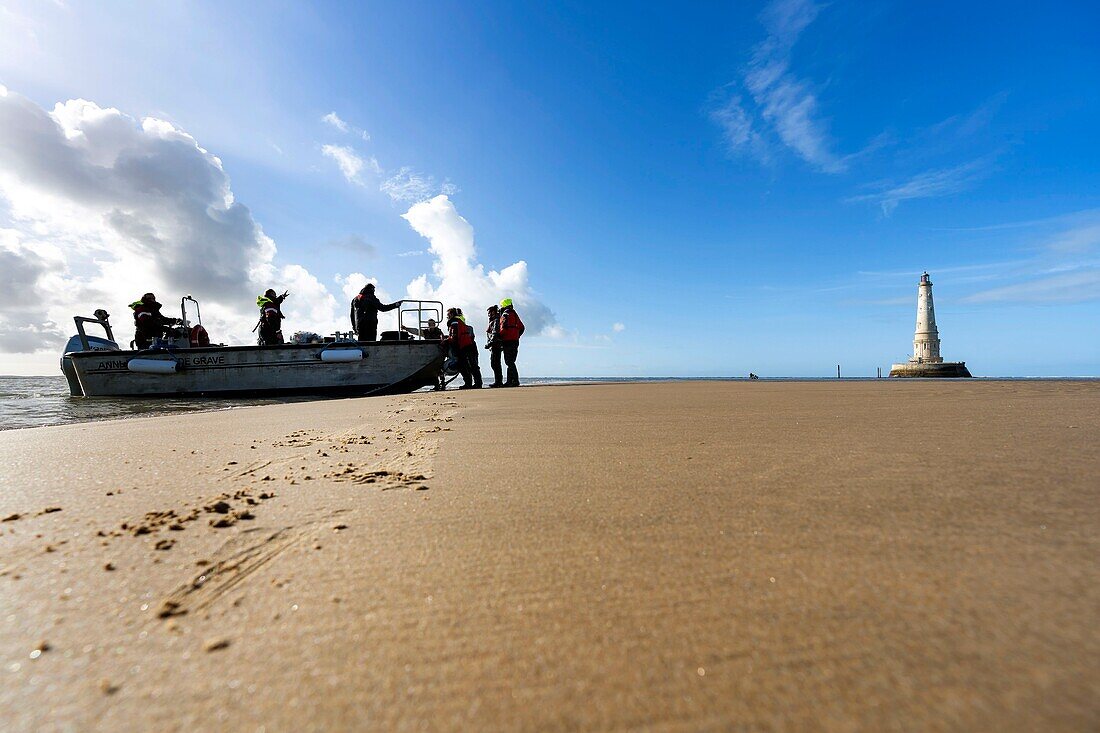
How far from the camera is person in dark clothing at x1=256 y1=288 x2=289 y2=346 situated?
13289mm

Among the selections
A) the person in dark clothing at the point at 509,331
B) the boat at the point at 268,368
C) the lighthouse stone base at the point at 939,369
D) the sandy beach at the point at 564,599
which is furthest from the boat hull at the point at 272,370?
the lighthouse stone base at the point at 939,369

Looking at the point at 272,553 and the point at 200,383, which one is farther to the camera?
the point at 200,383

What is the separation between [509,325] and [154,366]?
10.1 metres

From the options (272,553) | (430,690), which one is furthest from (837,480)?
(272,553)

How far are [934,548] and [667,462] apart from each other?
3.71 feet

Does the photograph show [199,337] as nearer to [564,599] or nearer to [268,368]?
[268,368]

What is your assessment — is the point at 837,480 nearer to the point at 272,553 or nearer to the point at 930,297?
the point at 272,553

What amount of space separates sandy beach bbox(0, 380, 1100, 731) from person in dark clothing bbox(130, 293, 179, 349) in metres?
15.3

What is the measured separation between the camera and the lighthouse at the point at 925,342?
4858 centimetres

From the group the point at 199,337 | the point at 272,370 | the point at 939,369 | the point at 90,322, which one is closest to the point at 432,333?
the point at 272,370

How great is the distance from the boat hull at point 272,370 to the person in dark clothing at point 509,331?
1.94 m

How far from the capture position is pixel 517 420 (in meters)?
4.15

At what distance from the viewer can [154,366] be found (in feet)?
43.4

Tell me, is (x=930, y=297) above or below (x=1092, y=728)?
above
